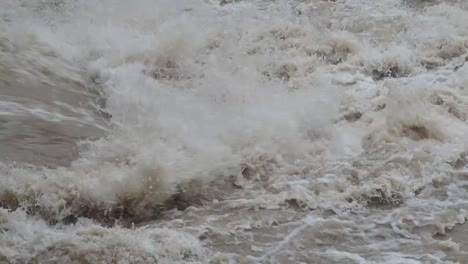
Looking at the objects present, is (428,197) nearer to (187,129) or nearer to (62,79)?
(187,129)

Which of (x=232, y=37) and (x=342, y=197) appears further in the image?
(x=232, y=37)

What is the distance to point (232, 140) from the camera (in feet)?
17.9

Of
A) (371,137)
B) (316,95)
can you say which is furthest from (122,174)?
(316,95)

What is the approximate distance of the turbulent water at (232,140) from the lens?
12.7ft

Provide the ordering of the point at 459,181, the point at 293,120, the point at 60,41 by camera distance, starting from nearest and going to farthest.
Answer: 1. the point at 459,181
2. the point at 293,120
3. the point at 60,41

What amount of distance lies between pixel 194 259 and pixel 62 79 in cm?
335

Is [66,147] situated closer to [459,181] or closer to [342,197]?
[342,197]

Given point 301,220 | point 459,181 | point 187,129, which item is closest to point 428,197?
point 459,181

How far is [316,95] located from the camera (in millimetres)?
6785

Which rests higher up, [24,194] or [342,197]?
[24,194]

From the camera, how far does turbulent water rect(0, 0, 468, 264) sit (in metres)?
3.86

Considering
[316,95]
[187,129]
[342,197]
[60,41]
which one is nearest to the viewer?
[342,197]

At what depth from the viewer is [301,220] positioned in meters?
4.27

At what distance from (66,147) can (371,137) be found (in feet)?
9.12
